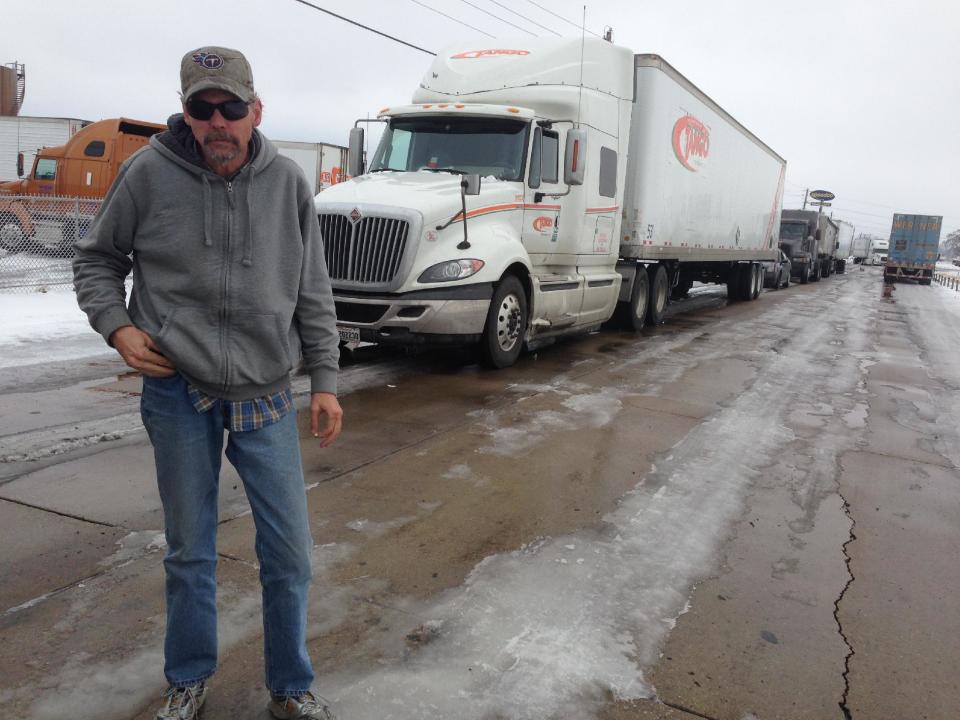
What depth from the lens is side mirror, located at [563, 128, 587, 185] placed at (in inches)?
379

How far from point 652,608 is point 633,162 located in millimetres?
9846

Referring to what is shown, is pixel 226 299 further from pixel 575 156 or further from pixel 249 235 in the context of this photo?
pixel 575 156

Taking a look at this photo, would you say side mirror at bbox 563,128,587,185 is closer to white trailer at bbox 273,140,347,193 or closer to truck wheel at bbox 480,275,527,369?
truck wheel at bbox 480,275,527,369

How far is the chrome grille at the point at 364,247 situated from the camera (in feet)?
26.2

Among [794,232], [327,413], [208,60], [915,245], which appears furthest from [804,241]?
[208,60]

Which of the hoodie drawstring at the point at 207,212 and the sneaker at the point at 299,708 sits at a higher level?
the hoodie drawstring at the point at 207,212

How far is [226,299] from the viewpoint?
2371 millimetres

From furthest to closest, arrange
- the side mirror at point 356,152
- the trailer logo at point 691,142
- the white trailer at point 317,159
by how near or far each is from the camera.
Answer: the white trailer at point 317,159
the trailer logo at point 691,142
the side mirror at point 356,152

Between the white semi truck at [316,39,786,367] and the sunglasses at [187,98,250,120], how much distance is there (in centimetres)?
568

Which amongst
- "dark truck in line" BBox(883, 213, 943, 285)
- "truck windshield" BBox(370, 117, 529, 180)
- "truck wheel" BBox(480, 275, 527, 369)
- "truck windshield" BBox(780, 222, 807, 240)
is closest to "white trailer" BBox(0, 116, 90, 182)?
"truck windshield" BBox(370, 117, 529, 180)

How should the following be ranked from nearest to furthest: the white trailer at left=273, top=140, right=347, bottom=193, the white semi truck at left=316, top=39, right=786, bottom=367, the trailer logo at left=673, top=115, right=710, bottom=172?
the white semi truck at left=316, top=39, right=786, bottom=367, the trailer logo at left=673, top=115, right=710, bottom=172, the white trailer at left=273, top=140, right=347, bottom=193

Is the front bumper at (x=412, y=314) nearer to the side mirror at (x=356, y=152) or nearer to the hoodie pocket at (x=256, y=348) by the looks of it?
the side mirror at (x=356, y=152)

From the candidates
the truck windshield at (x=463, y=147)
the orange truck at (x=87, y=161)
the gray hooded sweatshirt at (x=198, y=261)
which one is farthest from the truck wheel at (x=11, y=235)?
the gray hooded sweatshirt at (x=198, y=261)

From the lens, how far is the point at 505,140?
9.48 m
